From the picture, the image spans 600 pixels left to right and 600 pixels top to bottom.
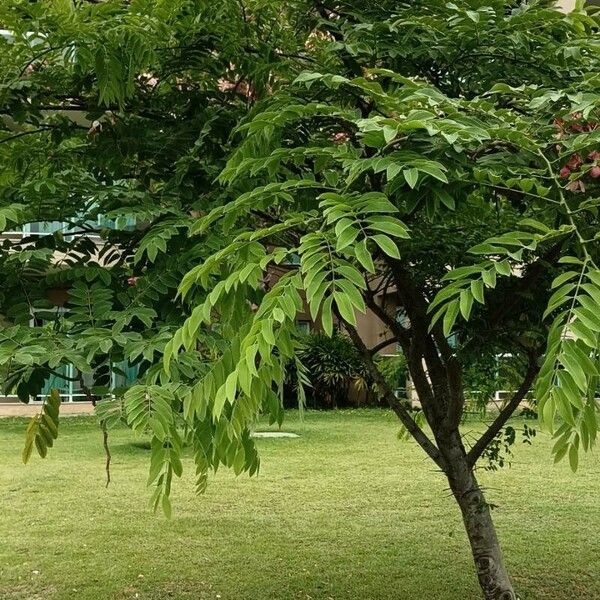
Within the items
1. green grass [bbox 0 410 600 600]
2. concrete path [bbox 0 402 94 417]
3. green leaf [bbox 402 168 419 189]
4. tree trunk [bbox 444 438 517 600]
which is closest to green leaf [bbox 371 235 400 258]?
green leaf [bbox 402 168 419 189]

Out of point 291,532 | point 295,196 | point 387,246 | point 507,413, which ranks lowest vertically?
point 291,532

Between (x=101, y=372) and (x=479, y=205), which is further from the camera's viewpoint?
(x=479, y=205)

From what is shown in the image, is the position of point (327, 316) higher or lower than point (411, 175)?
lower

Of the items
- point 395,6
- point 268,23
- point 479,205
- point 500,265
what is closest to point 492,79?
point 395,6

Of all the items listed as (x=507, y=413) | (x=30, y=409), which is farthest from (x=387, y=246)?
(x=30, y=409)

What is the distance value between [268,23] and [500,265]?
2235 millimetres

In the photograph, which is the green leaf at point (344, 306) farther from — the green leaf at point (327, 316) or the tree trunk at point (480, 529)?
the tree trunk at point (480, 529)

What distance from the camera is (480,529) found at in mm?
4387

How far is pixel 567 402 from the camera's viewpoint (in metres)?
1.85

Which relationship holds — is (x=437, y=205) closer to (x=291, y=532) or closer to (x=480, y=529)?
(x=480, y=529)

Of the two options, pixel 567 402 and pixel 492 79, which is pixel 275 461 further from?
pixel 567 402

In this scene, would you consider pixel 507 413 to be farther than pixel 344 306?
Yes

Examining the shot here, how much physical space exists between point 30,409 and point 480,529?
13.9 meters

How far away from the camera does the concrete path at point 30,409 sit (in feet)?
54.0
